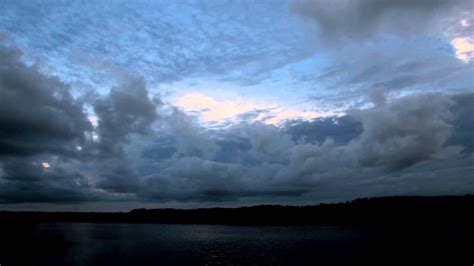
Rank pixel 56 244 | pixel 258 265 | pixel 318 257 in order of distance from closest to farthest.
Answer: pixel 258 265, pixel 318 257, pixel 56 244

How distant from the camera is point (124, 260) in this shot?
82.2m

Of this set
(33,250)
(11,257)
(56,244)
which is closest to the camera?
(11,257)

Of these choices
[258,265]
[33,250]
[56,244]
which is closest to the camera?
[258,265]

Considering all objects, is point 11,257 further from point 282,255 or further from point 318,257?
point 318,257

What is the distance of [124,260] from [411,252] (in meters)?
67.4

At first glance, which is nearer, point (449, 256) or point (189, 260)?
point (449, 256)

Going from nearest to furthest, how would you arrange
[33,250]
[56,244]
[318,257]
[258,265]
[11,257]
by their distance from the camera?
[258,265]
[11,257]
[318,257]
[33,250]
[56,244]

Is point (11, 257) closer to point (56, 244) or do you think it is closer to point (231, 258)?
point (56, 244)

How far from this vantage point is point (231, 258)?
8662 cm

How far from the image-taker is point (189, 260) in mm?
83375

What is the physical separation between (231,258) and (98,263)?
30.0m

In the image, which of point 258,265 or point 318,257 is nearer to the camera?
point 258,265

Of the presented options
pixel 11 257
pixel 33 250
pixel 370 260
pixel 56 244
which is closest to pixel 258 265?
pixel 370 260

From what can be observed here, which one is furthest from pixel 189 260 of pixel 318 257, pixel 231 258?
pixel 318 257
